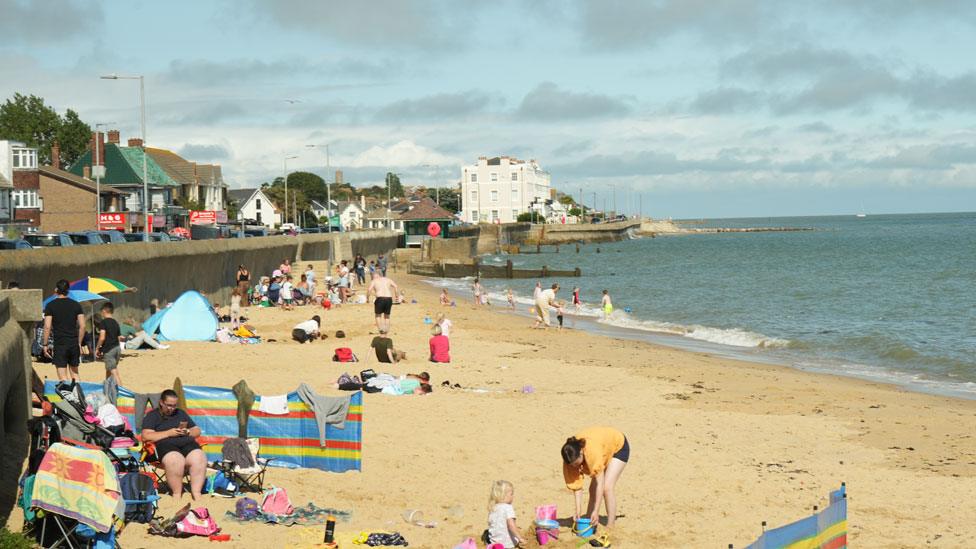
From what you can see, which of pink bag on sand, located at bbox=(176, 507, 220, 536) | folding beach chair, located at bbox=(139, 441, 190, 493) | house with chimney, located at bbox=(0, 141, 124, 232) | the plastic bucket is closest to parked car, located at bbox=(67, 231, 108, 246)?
folding beach chair, located at bbox=(139, 441, 190, 493)

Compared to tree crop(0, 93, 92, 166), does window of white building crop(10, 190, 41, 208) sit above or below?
below

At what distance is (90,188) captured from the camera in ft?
204

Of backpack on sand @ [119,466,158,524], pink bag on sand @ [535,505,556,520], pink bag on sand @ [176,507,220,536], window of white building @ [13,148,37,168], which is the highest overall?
window of white building @ [13,148,37,168]

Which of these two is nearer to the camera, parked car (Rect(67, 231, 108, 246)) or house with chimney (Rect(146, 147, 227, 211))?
parked car (Rect(67, 231, 108, 246))

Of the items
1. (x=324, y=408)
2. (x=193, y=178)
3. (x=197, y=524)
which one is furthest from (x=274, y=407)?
(x=193, y=178)

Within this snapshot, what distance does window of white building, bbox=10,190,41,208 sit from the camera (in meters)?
58.5

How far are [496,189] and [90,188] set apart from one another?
90.4 meters

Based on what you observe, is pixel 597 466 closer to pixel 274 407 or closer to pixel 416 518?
pixel 416 518

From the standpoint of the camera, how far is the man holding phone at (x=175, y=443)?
34.6 ft

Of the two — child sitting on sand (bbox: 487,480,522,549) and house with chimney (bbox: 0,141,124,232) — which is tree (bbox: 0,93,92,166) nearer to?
house with chimney (bbox: 0,141,124,232)

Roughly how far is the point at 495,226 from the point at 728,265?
1359 inches

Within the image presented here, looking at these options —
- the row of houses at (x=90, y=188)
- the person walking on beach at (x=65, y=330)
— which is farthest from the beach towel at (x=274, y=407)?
the row of houses at (x=90, y=188)

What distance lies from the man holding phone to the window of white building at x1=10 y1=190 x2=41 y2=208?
52.0 meters

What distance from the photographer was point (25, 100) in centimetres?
10150
